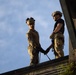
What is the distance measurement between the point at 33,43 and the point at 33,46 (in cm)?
12

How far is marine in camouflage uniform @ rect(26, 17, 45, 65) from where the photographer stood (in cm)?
1743

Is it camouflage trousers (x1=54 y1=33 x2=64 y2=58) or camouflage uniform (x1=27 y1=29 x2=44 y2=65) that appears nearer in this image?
camouflage trousers (x1=54 y1=33 x2=64 y2=58)

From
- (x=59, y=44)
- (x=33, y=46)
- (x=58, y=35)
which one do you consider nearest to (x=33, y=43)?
(x=33, y=46)

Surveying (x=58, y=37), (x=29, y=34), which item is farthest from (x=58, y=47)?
(x=29, y=34)

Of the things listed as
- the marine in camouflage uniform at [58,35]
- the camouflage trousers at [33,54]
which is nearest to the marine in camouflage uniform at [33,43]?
the camouflage trousers at [33,54]

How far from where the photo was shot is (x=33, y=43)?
1762 cm

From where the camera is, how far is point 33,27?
17953 mm

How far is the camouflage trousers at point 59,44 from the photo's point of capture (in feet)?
54.7

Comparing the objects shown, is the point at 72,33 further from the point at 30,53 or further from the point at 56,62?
the point at 30,53

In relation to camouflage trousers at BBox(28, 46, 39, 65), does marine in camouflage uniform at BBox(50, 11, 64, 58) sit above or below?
above

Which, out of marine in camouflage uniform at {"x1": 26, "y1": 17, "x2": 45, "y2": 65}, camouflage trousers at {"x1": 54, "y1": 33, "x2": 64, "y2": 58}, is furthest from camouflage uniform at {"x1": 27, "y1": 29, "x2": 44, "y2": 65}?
camouflage trousers at {"x1": 54, "y1": 33, "x2": 64, "y2": 58}

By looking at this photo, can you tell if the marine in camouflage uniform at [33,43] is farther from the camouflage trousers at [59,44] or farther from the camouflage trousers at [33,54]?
the camouflage trousers at [59,44]

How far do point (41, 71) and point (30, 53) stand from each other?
1.25m

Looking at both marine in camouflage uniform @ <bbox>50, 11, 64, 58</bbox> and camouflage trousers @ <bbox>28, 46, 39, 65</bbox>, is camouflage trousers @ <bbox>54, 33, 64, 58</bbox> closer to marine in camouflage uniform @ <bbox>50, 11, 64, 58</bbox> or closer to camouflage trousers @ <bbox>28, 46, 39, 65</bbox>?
marine in camouflage uniform @ <bbox>50, 11, 64, 58</bbox>
